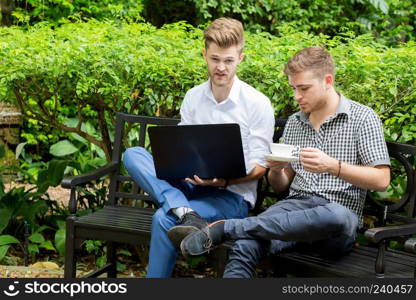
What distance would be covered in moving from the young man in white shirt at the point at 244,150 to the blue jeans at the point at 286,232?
0.33 m

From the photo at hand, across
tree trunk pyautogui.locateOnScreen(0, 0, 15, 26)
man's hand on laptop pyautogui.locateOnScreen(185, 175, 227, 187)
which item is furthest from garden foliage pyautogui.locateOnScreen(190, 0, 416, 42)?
man's hand on laptop pyautogui.locateOnScreen(185, 175, 227, 187)

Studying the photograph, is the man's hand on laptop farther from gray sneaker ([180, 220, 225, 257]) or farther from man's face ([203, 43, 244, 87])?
man's face ([203, 43, 244, 87])

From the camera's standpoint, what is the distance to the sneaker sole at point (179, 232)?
354 cm

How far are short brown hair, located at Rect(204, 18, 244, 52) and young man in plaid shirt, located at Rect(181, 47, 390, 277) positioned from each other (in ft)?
1.20

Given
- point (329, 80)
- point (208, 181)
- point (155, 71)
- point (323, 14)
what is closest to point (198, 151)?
point (208, 181)

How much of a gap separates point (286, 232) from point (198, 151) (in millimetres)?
627

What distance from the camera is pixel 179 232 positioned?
3561 mm

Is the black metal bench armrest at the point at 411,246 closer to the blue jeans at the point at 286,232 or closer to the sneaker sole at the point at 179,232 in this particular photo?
the blue jeans at the point at 286,232

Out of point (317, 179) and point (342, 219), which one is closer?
point (342, 219)

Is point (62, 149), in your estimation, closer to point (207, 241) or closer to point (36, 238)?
point (36, 238)

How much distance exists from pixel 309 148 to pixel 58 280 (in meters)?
1.43

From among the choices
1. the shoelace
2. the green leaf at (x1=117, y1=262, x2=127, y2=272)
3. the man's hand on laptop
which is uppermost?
the man's hand on laptop
